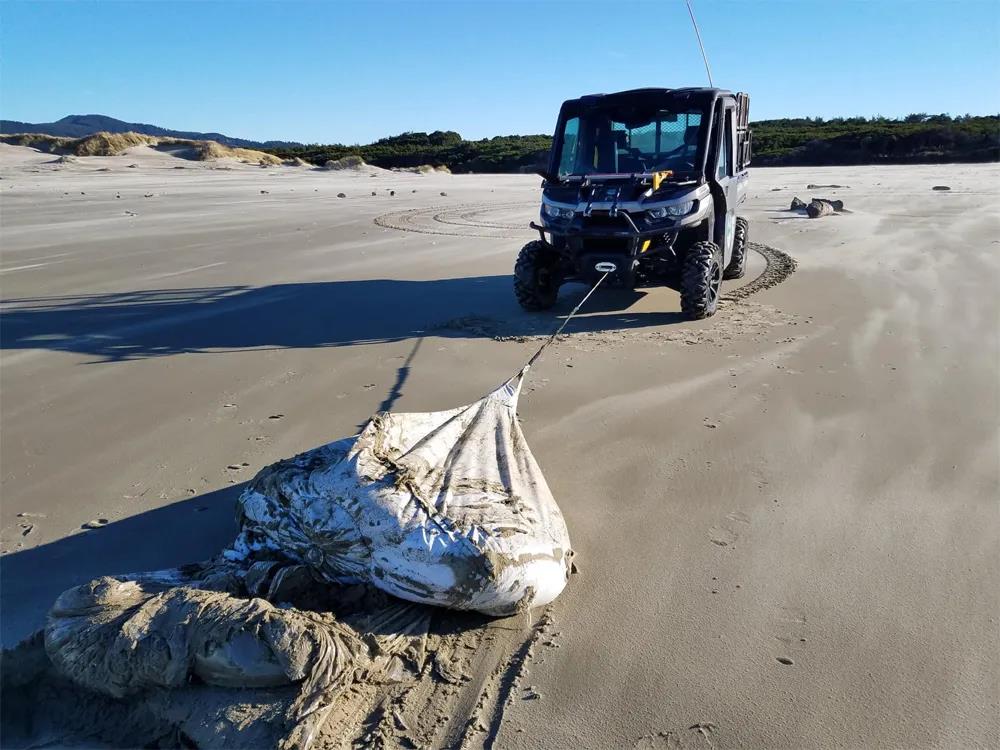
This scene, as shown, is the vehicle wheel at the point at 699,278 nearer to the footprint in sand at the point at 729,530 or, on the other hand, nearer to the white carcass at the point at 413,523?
the footprint in sand at the point at 729,530

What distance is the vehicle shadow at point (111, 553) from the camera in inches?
130

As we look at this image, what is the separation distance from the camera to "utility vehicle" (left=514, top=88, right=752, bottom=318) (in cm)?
720

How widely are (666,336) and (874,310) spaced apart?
241cm

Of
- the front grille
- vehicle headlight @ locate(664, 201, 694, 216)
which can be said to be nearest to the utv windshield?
vehicle headlight @ locate(664, 201, 694, 216)

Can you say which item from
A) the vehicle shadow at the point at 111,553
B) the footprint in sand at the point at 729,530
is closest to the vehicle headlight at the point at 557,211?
the footprint in sand at the point at 729,530

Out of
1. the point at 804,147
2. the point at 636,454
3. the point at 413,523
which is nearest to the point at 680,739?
the point at 413,523

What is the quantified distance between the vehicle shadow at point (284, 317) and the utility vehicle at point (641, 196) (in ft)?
1.61

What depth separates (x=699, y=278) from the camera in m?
7.34

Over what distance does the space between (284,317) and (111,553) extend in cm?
468

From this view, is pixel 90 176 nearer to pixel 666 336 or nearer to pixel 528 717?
pixel 666 336

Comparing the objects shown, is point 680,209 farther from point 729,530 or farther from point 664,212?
point 729,530

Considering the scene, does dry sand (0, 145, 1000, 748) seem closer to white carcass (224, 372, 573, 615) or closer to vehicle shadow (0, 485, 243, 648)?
vehicle shadow (0, 485, 243, 648)

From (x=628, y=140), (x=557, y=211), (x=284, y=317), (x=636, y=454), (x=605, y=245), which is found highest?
(x=628, y=140)

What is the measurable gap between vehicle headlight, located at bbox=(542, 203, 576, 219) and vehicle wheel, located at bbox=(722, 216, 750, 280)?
3.07 m
